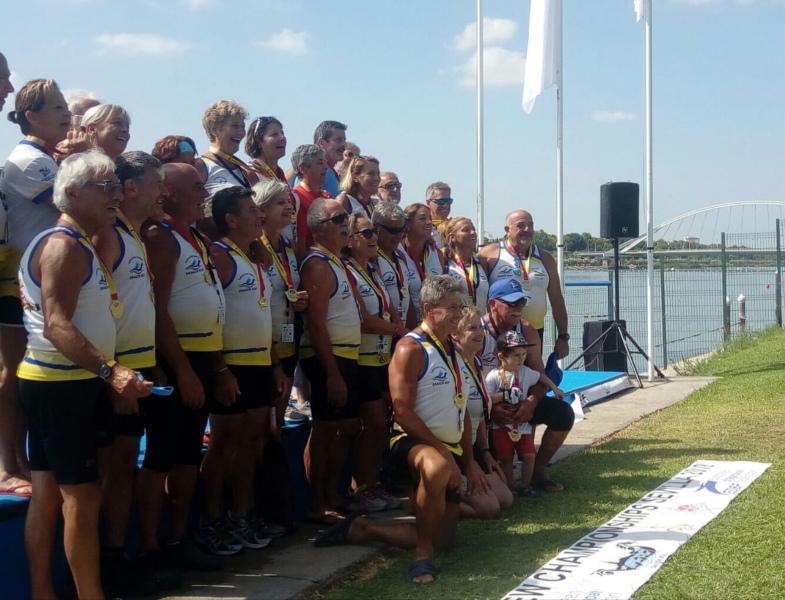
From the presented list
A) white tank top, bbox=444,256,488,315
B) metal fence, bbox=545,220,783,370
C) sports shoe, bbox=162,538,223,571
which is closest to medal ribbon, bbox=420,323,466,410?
sports shoe, bbox=162,538,223,571

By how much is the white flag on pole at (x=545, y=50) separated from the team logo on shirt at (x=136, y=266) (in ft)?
27.6

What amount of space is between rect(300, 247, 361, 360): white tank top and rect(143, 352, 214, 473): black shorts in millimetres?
1069

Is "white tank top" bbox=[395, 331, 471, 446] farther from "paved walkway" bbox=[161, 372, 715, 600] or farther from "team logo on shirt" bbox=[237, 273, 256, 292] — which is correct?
"team logo on shirt" bbox=[237, 273, 256, 292]

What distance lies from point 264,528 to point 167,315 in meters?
1.49

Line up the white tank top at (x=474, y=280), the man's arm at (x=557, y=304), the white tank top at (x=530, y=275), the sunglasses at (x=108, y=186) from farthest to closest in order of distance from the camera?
1. the man's arm at (x=557, y=304)
2. the white tank top at (x=530, y=275)
3. the white tank top at (x=474, y=280)
4. the sunglasses at (x=108, y=186)

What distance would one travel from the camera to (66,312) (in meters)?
3.47

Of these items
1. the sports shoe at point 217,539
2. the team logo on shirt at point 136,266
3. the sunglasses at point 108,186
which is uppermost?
the sunglasses at point 108,186

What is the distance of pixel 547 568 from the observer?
4.53 meters

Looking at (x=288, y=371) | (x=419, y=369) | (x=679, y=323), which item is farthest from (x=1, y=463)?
(x=679, y=323)

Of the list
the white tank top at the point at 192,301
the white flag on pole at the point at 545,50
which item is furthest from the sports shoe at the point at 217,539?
the white flag on pole at the point at 545,50

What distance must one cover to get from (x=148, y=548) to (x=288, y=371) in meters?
1.45

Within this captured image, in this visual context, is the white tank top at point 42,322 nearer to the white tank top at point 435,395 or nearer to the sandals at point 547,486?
the white tank top at point 435,395

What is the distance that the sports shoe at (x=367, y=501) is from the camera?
18.6 feet

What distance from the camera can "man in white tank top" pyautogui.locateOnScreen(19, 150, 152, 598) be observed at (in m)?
3.47
